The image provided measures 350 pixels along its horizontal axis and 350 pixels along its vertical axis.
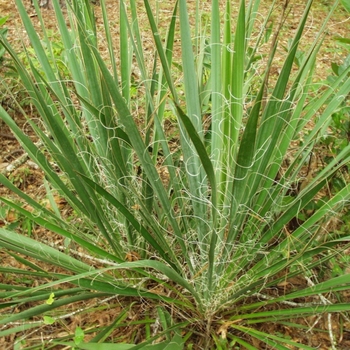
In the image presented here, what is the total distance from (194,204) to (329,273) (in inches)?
22.0

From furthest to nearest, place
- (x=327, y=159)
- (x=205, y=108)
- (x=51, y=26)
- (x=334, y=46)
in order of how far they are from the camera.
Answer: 1. (x=51, y=26)
2. (x=334, y=46)
3. (x=205, y=108)
4. (x=327, y=159)

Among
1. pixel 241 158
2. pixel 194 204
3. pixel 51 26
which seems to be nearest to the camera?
pixel 241 158

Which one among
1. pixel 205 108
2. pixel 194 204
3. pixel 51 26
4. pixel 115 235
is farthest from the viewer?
pixel 51 26

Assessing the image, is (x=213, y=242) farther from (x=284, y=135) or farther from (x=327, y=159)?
(x=327, y=159)

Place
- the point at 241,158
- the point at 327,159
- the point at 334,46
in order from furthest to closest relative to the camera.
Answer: the point at 334,46 → the point at 327,159 → the point at 241,158

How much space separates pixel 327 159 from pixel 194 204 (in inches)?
21.8

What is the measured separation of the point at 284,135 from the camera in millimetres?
1267

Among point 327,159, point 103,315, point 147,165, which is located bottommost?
point 103,315

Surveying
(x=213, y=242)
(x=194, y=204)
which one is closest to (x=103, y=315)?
(x=194, y=204)

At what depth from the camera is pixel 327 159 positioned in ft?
4.88

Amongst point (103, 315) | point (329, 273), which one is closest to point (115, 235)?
point (103, 315)

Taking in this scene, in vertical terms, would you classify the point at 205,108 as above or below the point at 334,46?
above

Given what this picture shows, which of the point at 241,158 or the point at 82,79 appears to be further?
the point at 82,79

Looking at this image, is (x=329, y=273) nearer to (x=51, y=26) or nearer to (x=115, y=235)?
(x=115, y=235)
